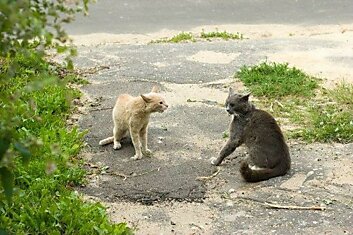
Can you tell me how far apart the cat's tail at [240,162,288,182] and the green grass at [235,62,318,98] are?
1.93 metres

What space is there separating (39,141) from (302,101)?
4.67 m

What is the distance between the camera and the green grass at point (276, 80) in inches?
280

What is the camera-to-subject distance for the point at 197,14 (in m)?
11.7

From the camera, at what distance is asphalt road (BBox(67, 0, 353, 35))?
11.1 m

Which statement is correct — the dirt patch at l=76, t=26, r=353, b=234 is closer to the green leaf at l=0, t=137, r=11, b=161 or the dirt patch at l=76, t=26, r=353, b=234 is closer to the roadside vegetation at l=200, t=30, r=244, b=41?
the roadside vegetation at l=200, t=30, r=244, b=41

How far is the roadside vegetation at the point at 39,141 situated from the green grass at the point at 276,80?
1.80 m

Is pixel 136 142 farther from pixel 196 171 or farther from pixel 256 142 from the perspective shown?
pixel 256 142

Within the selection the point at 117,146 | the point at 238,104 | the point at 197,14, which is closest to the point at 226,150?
the point at 238,104

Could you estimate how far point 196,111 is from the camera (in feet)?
22.3

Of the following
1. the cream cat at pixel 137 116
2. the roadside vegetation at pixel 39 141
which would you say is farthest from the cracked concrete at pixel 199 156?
the roadside vegetation at pixel 39 141

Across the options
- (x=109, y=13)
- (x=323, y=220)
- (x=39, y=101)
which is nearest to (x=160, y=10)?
(x=109, y=13)

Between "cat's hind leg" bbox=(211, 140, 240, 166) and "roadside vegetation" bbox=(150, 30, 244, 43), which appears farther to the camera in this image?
"roadside vegetation" bbox=(150, 30, 244, 43)

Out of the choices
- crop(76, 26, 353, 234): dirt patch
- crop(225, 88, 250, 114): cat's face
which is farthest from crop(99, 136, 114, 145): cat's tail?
crop(225, 88, 250, 114): cat's face

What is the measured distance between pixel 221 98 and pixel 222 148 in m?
1.59
